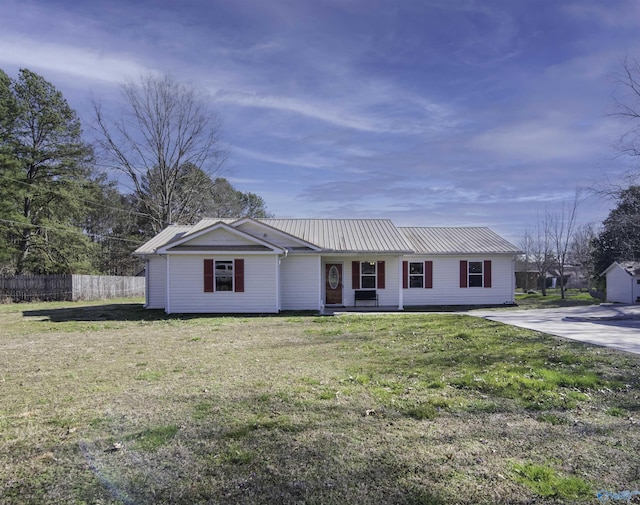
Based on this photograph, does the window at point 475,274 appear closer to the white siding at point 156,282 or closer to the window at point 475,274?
the window at point 475,274

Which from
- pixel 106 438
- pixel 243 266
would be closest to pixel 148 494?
pixel 106 438

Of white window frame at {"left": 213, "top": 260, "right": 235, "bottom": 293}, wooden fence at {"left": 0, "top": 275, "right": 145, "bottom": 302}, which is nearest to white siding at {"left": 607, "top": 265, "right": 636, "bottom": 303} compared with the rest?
white window frame at {"left": 213, "top": 260, "right": 235, "bottom": 293}

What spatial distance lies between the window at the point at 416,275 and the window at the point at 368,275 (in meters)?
2.06

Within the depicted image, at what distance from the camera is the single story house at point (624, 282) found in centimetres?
2272

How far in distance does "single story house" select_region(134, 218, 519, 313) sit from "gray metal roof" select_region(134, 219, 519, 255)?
0.05 m

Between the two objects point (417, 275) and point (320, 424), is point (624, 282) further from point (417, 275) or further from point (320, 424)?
point (320, 424)

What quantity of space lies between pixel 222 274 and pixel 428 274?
30.7ft

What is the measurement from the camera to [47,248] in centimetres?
2750

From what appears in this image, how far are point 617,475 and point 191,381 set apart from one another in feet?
16.3

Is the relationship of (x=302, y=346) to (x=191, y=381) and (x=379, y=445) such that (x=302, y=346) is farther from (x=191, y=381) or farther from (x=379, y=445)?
(x=379, y=445)

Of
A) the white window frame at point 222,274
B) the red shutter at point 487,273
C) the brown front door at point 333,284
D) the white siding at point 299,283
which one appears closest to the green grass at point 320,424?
the white window frame at point 222,274

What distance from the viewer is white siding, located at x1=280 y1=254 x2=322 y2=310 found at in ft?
58.1

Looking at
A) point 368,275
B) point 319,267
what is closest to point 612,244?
point 368,275

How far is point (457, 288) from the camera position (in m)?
19.9
